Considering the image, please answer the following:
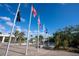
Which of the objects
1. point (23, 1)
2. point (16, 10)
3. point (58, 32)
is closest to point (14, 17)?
point (16, 10)

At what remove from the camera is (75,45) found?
477cm

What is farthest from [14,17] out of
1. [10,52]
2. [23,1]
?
[10,52]

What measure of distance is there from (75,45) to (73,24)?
577mm

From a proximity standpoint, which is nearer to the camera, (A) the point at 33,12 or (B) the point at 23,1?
(B) the point at 23,1

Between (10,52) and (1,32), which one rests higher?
(1,32)

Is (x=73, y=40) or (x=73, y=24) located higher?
(x=73, y=24)

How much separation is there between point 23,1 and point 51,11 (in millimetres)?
804

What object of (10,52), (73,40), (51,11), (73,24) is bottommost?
(10,52)

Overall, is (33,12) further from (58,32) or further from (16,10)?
(58,32)

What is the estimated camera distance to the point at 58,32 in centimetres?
486

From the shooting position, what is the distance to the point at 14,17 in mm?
4637

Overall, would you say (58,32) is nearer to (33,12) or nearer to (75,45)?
(75,45)

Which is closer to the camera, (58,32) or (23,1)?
(23,1)

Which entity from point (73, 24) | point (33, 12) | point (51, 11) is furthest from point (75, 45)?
point (33, 12)
